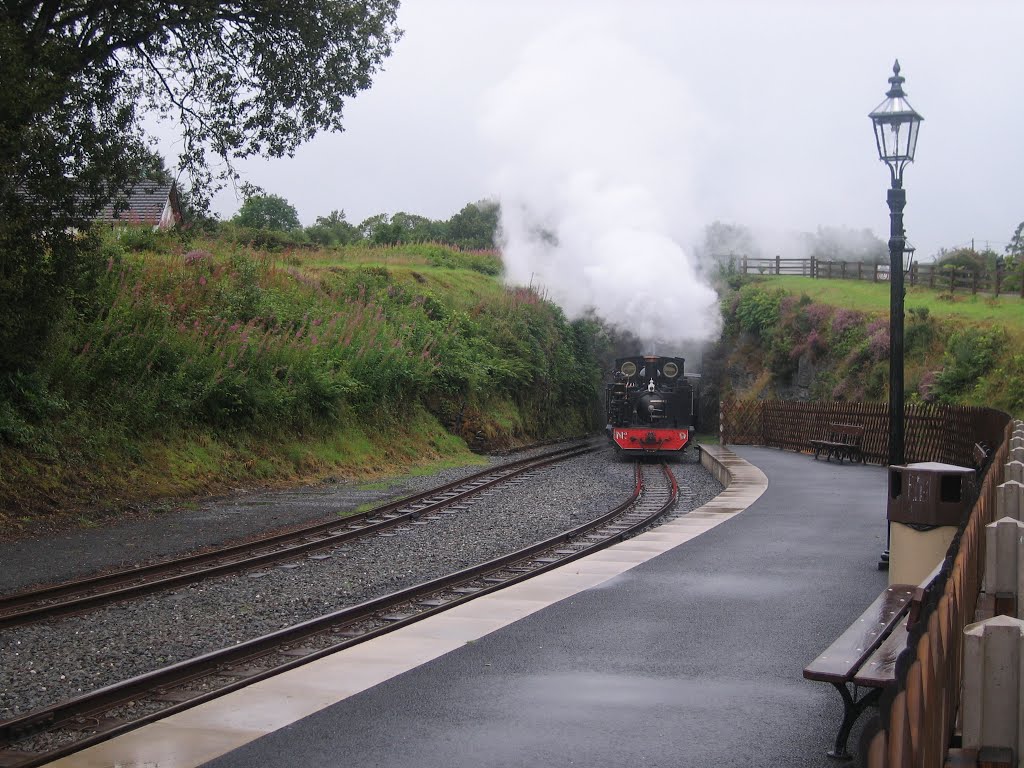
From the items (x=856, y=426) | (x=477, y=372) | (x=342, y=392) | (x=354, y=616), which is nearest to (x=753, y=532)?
(x=354, y=616)

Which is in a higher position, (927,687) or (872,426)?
(927,687)

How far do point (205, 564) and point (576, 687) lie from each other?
614 centimetres

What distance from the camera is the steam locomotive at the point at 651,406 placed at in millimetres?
28031

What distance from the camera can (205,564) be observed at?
11.1m

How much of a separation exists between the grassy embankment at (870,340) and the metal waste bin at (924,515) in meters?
18.4

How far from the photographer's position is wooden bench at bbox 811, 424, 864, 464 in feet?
81.5

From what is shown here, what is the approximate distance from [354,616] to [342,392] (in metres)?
14.6

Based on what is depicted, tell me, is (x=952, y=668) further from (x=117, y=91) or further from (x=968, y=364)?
(x=968, y=364)

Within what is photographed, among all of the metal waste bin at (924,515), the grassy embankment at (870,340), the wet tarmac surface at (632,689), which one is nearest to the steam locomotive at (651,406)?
the grassy embankment at (870,340)

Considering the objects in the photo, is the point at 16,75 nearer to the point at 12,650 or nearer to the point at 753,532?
the point at 12,650

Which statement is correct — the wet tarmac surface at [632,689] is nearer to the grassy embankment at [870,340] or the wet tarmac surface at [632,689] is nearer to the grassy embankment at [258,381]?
the grassy embankment at [258,381]

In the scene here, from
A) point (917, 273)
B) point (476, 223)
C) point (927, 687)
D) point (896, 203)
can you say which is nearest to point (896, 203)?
point (896, 203)

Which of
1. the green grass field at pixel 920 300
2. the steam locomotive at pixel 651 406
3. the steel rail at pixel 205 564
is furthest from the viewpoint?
the green grass field at pixel 920 300

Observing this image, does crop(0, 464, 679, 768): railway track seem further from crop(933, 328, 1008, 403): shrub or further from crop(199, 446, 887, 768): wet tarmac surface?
crop(933, 328, 1008, 403): shrub
